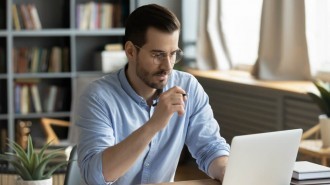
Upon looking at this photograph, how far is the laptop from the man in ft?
0.84

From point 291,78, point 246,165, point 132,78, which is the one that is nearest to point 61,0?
point 291,78

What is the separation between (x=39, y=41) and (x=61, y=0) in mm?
439

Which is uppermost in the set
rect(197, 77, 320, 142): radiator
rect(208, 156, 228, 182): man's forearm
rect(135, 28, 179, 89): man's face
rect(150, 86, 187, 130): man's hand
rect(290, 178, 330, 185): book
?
rect(135, 28, 179, 89): man's face

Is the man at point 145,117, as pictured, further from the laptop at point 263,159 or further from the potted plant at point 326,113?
the potted plant at point 326,113

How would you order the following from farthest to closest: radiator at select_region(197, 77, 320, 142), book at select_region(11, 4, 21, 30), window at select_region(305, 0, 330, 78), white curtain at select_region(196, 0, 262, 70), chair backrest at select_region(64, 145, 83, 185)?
white curtain at select_region(196, 0, 262, 70) < book at select_region(11, 4, 21, 30) < window at select_region(305, 0, 330, 78) < radiator at select_region(197, 77, 320, 142) < chair backrest at select_region(64, 145, 83, 185)

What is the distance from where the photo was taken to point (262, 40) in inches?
233

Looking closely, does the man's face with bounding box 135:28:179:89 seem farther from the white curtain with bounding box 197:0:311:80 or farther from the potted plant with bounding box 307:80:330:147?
the white curtain with bounding box 197:0:311:80

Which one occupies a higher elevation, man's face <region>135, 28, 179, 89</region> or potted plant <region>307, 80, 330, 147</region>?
man's face <region>135, 28, 179, 89</region>

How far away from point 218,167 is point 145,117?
1.08ft

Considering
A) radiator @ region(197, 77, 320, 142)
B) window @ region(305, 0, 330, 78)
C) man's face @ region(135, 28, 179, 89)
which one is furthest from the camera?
window @ region(305, 0, 330, 78)

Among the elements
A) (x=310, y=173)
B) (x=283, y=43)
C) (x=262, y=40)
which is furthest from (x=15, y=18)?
(x=310, y=173)

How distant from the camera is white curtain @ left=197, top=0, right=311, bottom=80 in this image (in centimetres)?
560

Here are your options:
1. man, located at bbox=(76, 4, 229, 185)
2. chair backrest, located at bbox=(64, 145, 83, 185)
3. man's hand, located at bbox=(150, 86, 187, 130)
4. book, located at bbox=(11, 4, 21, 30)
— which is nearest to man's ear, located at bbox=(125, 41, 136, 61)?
man, located at bbox=(76, 4, 229, 185)

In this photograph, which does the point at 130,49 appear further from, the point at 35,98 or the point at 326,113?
the point at 35,98
